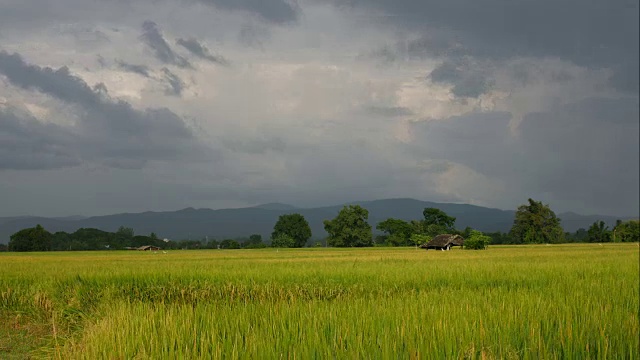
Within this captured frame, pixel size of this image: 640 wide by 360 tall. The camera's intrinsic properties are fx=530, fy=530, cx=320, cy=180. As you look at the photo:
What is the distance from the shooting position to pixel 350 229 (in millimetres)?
102625

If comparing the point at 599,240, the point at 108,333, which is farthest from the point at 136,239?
the point at 108,333

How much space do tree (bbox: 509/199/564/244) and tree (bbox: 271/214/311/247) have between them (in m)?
44.3

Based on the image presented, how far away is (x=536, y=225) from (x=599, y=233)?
39.9ft

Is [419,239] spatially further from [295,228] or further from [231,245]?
[231,245]

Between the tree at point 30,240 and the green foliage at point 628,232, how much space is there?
9721cm

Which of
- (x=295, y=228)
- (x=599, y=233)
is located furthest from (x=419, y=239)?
(x=599, y=233)

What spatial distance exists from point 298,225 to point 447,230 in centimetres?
3295

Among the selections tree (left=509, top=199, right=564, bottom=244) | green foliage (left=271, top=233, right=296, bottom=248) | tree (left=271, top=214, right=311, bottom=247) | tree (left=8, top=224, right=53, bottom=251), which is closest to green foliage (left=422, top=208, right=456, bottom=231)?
tree (left=509, top=199, right=564, bottom=244)

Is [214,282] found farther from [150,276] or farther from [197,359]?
[197,359]

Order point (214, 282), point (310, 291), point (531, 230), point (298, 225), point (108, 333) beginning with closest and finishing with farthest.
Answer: point (108, 333) → point (310, 291) → point (214, 282) → point (531, 230) → point (298, 225)

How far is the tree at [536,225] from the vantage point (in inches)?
Result: 4063

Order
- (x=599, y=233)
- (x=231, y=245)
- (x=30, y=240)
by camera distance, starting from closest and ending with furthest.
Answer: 1. (x=30, y=240)
2. (x=231, y=245)
3. (x=599, y=233)

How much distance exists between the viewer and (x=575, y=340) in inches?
187

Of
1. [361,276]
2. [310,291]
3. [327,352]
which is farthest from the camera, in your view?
[361,276]
